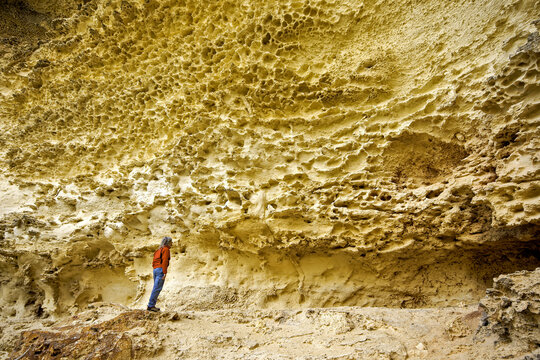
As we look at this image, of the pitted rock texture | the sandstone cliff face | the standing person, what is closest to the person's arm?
the standing person

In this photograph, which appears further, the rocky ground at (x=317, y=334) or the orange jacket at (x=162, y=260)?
the orange jacket at (x=162, y=260)

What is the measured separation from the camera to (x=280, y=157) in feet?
14.9

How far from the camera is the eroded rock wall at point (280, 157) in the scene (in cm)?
343

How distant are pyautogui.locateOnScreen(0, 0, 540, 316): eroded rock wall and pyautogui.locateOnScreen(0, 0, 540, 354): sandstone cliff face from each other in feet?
0.07

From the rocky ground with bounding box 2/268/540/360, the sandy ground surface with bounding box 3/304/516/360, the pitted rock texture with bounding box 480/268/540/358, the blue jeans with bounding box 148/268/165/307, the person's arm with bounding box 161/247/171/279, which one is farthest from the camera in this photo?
the person's arm with bounding box 161/247/171/279

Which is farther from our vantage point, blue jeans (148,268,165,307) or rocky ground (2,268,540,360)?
blue jeans (148,268,165,307)

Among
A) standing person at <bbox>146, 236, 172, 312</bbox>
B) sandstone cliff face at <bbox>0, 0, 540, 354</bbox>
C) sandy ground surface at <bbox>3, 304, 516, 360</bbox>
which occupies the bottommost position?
sandy ground surface at <bbox>3, 304, 516, 360</bbox>

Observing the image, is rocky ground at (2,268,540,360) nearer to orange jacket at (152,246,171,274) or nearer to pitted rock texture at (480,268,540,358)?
pitted rock texture at (480,268,540,358)

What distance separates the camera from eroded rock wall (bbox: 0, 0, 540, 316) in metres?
3.43

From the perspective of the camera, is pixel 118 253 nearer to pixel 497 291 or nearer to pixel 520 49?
pixel 497 291

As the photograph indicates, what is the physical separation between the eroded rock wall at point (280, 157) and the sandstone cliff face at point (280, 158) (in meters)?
0.02

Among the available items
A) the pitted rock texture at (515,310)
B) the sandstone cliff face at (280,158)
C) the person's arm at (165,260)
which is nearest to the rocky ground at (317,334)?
the pitted rock texture at (515,310)

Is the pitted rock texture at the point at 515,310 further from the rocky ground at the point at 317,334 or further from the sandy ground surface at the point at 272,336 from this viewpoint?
the sandy ground surface at the point at 272,336

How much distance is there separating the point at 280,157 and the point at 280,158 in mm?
14
